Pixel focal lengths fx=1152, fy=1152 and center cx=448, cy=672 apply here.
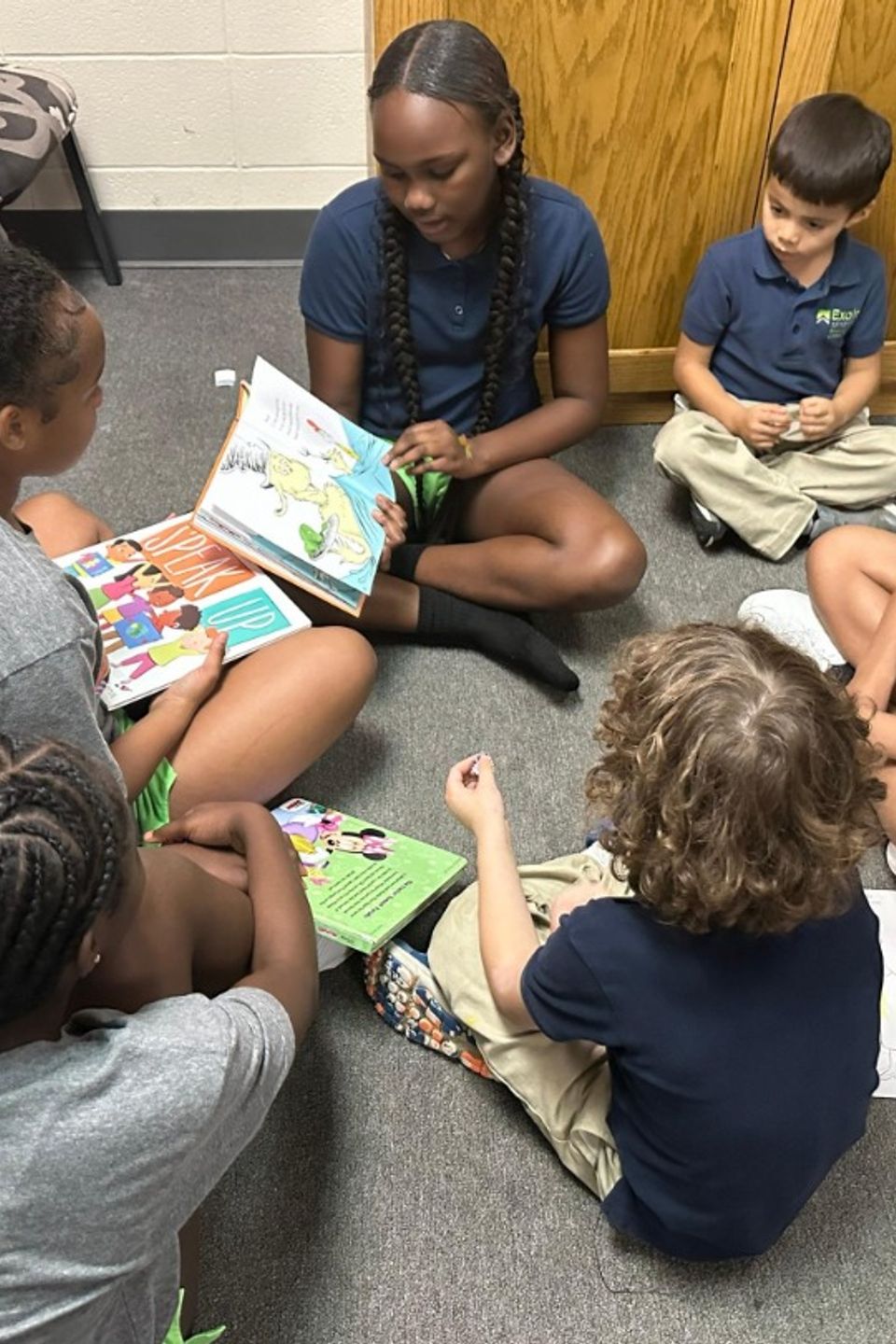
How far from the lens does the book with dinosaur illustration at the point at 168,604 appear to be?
4.10 feet

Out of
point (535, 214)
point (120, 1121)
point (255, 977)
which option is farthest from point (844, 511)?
point (120, 1121)

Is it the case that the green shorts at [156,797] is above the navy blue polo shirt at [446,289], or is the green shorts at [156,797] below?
below

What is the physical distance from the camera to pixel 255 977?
3.07 ft

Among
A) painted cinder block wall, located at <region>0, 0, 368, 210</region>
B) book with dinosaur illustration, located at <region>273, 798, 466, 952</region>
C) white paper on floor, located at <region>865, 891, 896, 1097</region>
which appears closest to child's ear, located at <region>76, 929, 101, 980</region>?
book with dinosaur illustration, located at <region>273, 798, 466, 952</region>

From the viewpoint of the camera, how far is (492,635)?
1.62m

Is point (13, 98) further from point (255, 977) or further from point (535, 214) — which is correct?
point (255, 977)

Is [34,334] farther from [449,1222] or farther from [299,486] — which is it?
[449,1222]

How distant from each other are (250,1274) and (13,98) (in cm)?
193

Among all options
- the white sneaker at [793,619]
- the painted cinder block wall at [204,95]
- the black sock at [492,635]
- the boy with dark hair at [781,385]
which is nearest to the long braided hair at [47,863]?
the black sock at [492,635]

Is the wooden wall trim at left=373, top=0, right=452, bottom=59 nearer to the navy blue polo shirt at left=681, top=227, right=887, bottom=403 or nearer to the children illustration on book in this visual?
the navy blue polo shirt at left=681, top=227, right=887, bottom=403

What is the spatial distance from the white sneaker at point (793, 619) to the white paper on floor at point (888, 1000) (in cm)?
39

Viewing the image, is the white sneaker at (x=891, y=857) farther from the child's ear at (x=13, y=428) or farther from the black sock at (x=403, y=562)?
the child's ear at (x=13, y=428)

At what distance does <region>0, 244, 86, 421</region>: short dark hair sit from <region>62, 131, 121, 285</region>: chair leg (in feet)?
4.78

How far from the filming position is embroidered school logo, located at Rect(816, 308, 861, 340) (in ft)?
5.84
